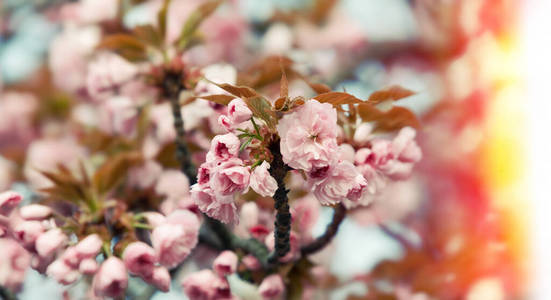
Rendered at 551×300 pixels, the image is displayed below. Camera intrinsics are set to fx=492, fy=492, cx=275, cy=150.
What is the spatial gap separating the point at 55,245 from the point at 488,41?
4.08ft

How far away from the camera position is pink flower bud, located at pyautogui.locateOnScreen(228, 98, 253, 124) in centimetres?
53

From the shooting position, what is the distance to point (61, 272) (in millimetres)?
644

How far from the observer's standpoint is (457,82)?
1440 mm

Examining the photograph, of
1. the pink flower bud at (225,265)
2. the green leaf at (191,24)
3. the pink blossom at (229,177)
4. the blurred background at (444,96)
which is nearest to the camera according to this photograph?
the pink blossom at (229,177)

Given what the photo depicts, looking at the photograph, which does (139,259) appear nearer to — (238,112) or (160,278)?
(160,278)

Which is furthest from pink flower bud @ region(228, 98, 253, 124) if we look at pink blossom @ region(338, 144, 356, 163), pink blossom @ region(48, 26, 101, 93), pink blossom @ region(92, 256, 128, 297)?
pink blossom @ region(48, 26, 101, 93)

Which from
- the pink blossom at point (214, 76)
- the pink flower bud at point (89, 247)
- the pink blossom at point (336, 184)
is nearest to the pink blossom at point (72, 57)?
the pink blossom at point (214, 76)

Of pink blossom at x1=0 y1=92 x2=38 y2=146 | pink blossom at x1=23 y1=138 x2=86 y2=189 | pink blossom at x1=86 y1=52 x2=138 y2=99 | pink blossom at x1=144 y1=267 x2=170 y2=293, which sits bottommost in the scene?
pink blossom at x1=0 y1=92 x2=38 y2=146

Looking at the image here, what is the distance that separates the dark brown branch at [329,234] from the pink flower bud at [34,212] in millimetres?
385

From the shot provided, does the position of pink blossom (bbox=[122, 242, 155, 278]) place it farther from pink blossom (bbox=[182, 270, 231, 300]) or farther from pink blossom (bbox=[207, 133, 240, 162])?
pink blossom (bbox=[207, 133, 240, 162])

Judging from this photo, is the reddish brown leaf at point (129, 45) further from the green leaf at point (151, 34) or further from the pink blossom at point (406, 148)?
the pink blossom at point (406, 148)

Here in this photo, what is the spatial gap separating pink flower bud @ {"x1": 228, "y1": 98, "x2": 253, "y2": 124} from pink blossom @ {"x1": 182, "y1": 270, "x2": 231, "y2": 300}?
302 millimetres

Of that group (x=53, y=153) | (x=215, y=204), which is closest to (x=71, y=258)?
(x=215, y=204)

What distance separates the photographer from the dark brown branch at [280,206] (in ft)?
1.82
